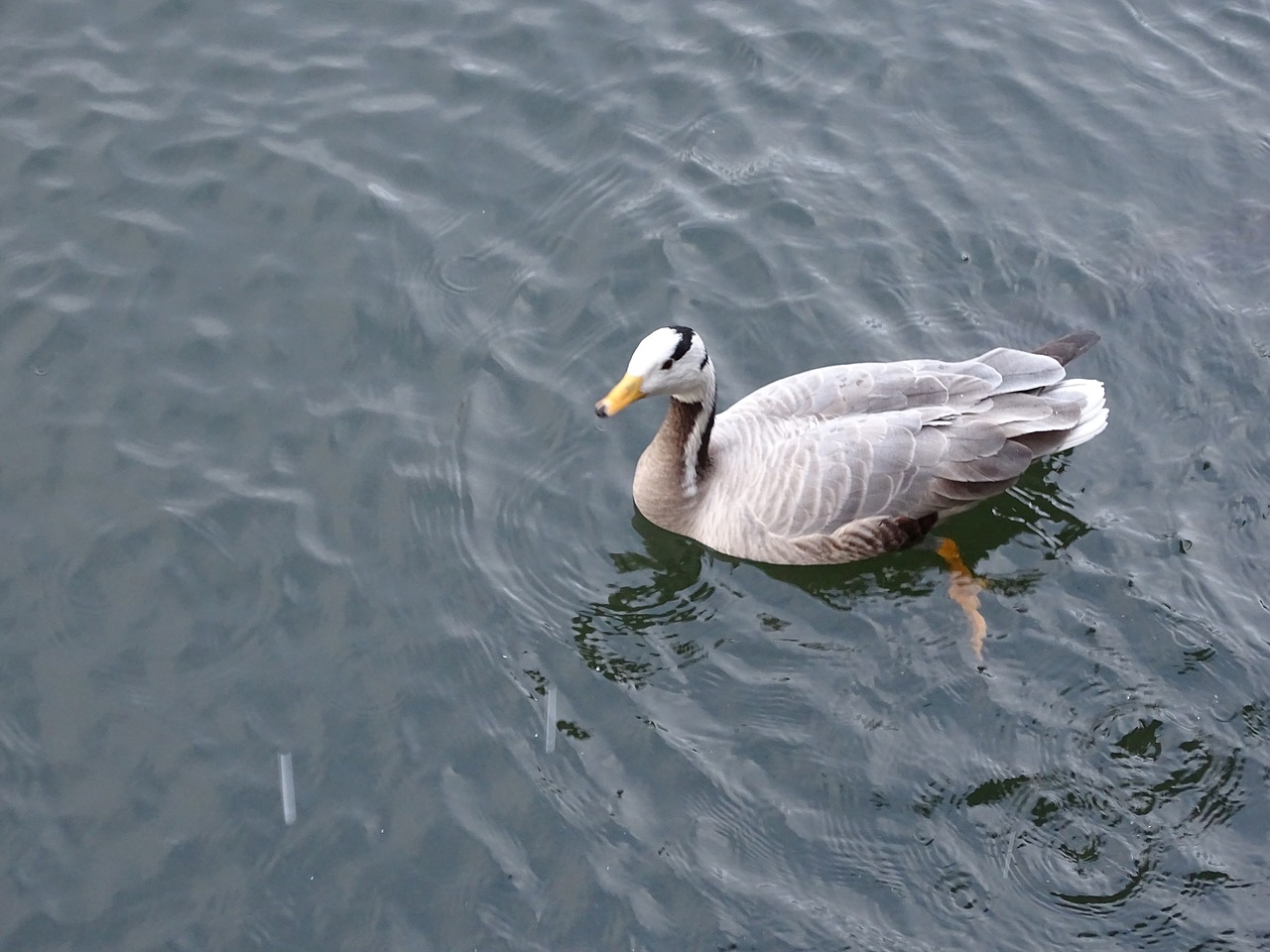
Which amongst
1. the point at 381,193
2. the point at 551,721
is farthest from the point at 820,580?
the point at 381,193

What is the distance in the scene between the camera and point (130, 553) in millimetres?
8312

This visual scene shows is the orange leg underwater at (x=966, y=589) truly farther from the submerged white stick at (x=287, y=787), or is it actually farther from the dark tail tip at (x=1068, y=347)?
the submerged white stick at (x=287, y=787)

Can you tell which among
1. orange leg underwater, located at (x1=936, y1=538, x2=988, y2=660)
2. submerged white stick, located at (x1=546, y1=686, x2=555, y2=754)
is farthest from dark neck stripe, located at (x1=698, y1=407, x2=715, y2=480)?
submerged white stick, located at (x1=546, y1=686, x2=555, y2=754)

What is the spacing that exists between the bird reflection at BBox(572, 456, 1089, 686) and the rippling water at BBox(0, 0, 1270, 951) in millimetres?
37

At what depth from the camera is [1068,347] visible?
29.8 ft

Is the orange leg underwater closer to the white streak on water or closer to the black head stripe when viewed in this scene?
the black head stripe

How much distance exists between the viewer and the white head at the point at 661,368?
8.12 meters

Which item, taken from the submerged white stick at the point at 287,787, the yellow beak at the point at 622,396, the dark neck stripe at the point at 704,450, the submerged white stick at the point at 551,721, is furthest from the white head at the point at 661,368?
the submerged white stick at the point at 287,787

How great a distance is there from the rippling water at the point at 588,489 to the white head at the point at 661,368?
1.11m

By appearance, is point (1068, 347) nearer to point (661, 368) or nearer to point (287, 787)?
point (661, 368)

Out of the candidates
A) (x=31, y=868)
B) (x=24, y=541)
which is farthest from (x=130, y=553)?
(x=31, y=868)

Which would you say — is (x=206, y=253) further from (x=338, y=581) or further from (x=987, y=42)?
(x=987, y=42)

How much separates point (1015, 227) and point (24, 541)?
744cm

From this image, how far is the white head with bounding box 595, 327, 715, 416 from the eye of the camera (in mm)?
A: 8117
